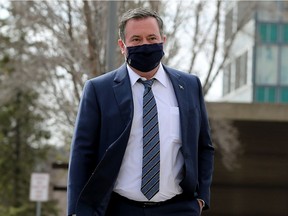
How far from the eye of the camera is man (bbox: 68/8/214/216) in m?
4.33

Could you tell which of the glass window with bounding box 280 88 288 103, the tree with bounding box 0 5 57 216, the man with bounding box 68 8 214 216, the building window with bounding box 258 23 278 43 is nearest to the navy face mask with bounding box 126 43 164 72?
the man with bounding box 68 8 214 216

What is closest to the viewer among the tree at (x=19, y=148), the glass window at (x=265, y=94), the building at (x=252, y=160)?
the building at (x=252, y=160)

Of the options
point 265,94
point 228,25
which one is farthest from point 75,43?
point 265,94

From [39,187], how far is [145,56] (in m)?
19.8

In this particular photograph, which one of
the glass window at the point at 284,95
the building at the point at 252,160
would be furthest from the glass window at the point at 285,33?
the building at the point at 252,160

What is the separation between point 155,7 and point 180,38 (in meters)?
1.49

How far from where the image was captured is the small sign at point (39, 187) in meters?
23.6

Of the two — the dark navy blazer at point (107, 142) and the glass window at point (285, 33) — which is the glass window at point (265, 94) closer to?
the glass window at point (285, 33)

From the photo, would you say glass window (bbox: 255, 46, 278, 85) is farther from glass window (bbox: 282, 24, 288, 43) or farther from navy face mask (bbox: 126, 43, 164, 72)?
navy face mask (bbox: 126, 43, 164, 72)

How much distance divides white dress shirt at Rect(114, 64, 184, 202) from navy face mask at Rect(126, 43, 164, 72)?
74mm

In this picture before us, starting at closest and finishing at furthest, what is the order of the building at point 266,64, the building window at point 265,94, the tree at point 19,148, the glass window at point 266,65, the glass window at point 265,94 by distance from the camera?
the tree at point 19,148
the building at point 266,64
the building window at point 265,94
the glass window at point 265,94
the glass window at point 266,65

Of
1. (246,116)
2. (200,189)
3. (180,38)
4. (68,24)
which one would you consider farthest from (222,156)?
(200,189)

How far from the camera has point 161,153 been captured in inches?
172

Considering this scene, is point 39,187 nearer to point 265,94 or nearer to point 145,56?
point 145,56
